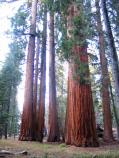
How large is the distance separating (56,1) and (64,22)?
3.90ft

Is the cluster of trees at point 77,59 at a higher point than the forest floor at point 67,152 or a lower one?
higher

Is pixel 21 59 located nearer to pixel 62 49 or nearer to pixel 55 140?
pixel 55 140

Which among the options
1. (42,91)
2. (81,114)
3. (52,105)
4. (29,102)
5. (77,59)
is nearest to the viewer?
(77,59)

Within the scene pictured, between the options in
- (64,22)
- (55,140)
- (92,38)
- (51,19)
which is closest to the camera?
(92,38)

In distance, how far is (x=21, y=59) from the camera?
842 inches

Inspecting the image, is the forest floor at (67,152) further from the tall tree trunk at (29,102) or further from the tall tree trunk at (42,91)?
the tall tree trunk at (42,91)

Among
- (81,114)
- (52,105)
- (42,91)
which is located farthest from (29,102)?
(81,114)

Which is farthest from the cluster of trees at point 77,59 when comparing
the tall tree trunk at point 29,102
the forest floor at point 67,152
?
the forest floor at point 67,152

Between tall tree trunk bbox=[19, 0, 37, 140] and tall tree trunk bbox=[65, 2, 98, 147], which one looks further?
tall tree trunk bbox=[19, 0, 37, 140]

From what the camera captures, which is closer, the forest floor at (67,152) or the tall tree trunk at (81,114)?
the forest floor at (67,152)

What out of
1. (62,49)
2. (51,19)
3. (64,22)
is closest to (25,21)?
(51,19)

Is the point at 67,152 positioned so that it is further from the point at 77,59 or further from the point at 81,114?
the point at 77,59

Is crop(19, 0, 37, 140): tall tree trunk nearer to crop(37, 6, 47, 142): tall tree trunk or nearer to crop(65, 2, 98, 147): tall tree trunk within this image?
crop(37, 6, 47, 142): tall tree trunk

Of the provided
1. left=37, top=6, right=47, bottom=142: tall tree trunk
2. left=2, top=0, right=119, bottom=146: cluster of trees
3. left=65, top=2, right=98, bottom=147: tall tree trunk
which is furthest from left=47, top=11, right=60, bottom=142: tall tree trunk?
left=65, top=2, right=98, bottom=147: tall tree trunk
